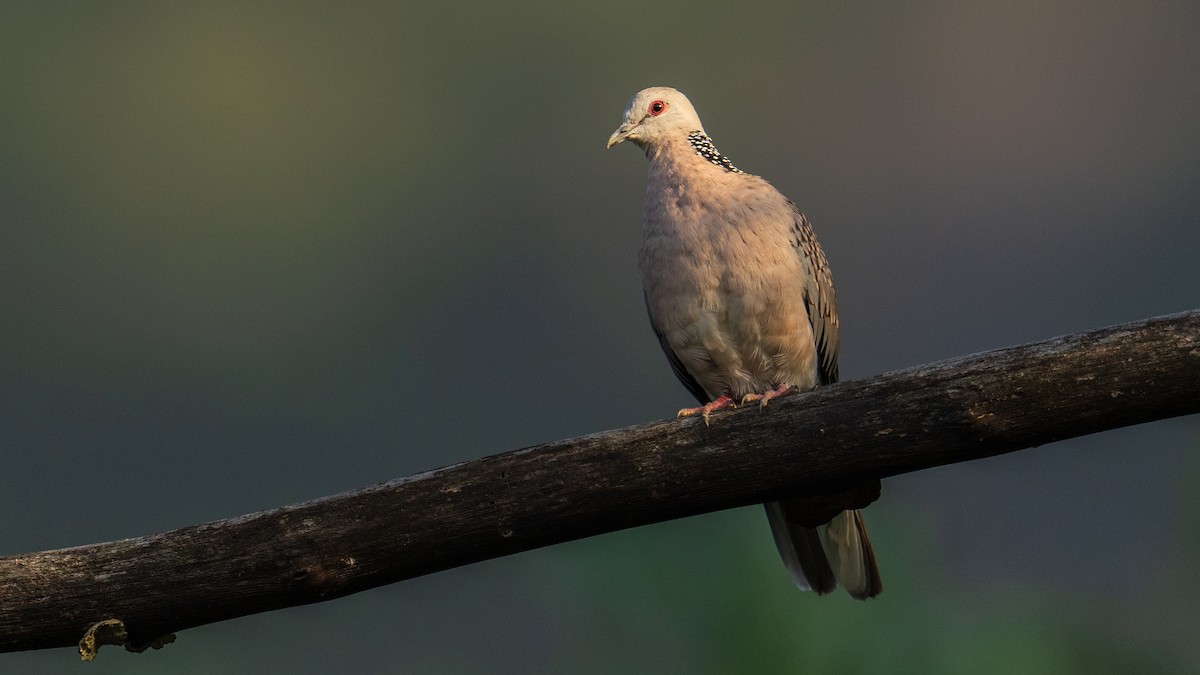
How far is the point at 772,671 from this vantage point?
857 cm

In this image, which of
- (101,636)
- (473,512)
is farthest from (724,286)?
(101,636)

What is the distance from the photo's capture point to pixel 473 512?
112 inches

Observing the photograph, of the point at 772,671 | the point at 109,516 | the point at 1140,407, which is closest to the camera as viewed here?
the point at 1140,407

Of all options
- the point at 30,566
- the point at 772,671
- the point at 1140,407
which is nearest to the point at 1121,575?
the point at 772,671

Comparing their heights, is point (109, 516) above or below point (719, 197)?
above

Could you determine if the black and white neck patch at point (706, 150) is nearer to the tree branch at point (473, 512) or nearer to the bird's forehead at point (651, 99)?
the bird's forehead at point (651, 99)

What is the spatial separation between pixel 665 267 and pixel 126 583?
1966mm

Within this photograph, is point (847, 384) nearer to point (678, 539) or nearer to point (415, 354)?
point (678, 539)

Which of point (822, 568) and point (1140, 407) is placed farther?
point (822, 568)

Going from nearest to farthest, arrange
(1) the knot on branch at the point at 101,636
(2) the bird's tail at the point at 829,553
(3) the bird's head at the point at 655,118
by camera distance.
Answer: (1) the knot on branch at the point at 101,636 < (2) the bird's tail at the point at 829,553 < (3) the bird's head at the point at 655,118

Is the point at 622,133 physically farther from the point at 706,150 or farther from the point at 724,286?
the point at 724,286

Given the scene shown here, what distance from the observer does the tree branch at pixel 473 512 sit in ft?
9.12

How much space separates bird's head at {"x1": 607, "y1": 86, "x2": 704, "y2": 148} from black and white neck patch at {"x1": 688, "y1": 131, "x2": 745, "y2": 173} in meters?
0.03

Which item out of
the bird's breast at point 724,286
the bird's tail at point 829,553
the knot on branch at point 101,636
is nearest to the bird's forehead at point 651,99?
the bird's breast at point 724,286
